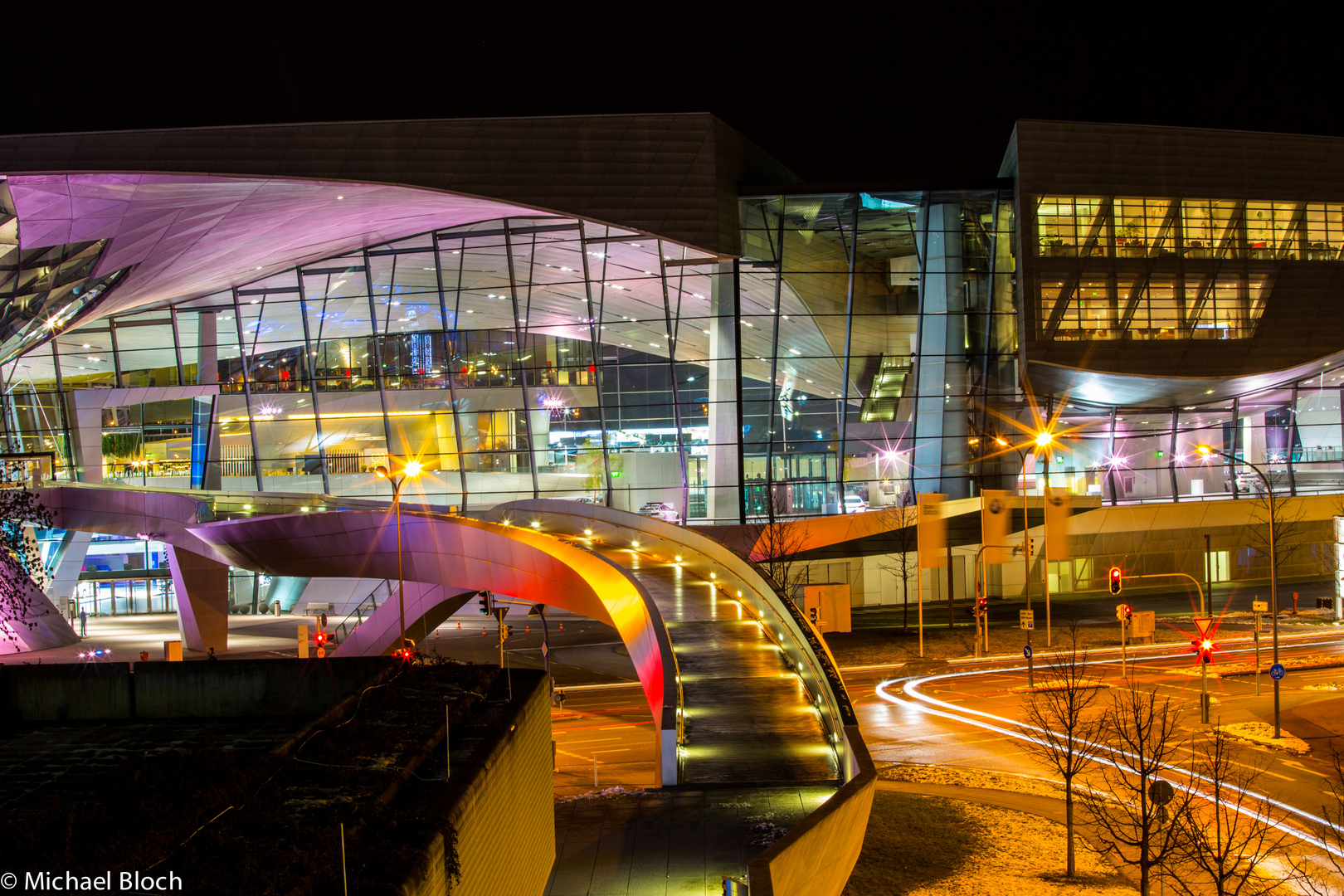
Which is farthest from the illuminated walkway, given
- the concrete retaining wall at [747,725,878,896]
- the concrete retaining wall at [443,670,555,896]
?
the concrete retaining wall at [443,670,555,896]

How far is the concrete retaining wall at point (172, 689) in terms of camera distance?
10.4m

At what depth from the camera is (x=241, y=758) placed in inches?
307

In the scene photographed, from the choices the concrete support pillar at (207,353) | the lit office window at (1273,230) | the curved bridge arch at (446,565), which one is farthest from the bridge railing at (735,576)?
the lit office window at (1273,230)

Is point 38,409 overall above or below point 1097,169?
below

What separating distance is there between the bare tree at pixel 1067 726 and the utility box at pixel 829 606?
670cm

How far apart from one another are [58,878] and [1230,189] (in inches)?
1685

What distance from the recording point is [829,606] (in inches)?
1377

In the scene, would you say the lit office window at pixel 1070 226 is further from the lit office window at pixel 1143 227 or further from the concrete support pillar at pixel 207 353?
the concrete support pillar at pixel 207 353

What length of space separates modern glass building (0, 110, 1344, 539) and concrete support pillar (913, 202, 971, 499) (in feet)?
0.33

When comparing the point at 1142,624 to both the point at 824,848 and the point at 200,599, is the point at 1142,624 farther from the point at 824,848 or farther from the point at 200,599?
the point at 200,599

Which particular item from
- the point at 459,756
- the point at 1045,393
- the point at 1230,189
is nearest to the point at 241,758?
the point at 459,756

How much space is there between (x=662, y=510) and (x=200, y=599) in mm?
17266

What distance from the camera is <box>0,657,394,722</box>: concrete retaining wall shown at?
408 inches

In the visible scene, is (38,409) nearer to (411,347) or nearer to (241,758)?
(411,347)
